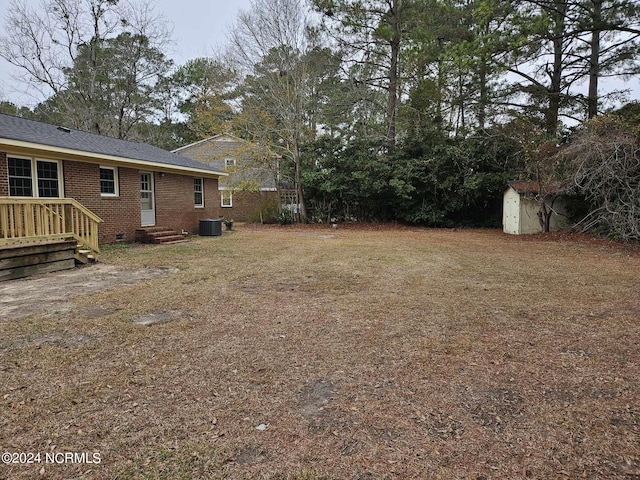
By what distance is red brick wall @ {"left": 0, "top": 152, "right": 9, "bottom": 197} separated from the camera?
8.45 metres

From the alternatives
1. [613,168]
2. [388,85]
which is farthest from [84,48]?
[613,168]

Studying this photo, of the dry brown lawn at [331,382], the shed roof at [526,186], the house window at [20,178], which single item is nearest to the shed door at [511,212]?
the shed roof at [526,186]

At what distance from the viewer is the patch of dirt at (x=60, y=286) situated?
15.8 ft

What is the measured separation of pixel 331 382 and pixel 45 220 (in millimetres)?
7743

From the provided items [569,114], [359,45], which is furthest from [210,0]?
[569,114]

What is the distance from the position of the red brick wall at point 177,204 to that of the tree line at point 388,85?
4.51 m

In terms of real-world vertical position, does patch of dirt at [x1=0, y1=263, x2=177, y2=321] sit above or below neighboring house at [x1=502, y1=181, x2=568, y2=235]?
below

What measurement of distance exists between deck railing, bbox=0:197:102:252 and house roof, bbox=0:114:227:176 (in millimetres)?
1720

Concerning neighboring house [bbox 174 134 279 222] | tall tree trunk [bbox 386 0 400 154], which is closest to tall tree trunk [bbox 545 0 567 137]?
tall tree trunk [bbox 386 0 400 154]

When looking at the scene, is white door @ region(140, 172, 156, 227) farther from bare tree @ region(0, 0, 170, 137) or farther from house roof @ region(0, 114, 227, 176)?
bare tree @ region(0, 0, 170, 137)

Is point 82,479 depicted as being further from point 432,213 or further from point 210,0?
point 210,0

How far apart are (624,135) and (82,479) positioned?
524 inches

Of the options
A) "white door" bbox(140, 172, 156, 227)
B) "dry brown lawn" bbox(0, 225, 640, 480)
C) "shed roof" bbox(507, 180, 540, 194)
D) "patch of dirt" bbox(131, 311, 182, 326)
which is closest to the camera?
"dry brown lawn" bbox(0, 225, 640, 480)

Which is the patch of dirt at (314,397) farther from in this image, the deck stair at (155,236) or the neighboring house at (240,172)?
the neighboring house at (240,172)
